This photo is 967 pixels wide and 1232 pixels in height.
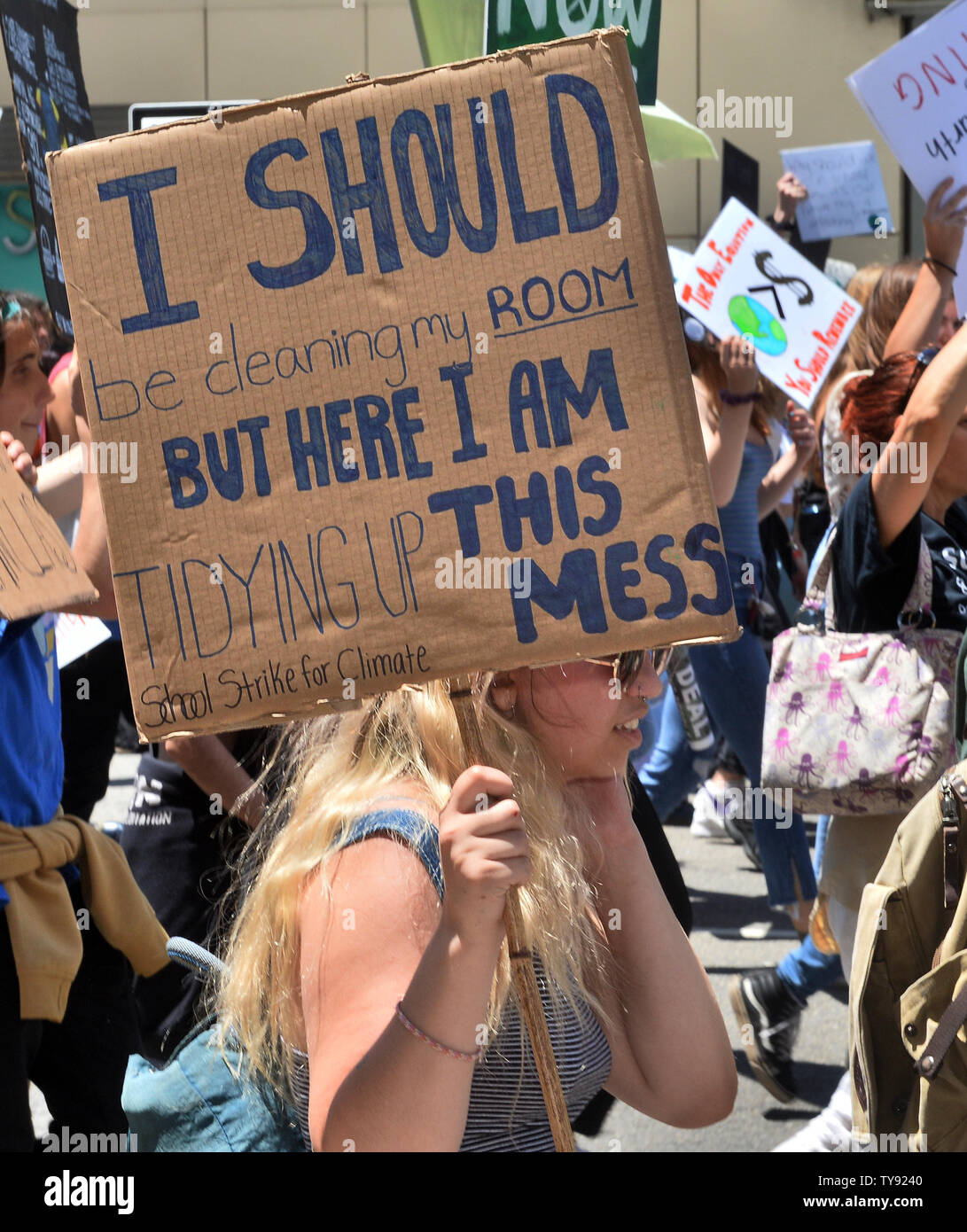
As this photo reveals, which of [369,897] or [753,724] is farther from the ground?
[369,897]

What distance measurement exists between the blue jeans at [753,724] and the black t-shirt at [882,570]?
159 cm

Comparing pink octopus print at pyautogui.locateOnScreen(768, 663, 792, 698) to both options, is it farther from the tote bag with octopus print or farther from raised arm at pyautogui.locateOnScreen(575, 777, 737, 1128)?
raised arm at pyautogui.locateOnScreen(575, 777, 737, 1128)

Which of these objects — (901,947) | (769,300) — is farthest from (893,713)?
(769,300)

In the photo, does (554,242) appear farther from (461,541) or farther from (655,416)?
(461,541)

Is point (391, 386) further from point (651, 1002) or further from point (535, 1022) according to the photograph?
point (651, 1002)

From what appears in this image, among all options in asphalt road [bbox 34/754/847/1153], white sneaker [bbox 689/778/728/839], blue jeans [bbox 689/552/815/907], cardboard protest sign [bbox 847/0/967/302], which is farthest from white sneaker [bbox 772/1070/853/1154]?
white sneaker [bbox 689/778/728/839]

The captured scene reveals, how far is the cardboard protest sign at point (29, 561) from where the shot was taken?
203 cm

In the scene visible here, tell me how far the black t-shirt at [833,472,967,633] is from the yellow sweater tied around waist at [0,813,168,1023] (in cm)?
164

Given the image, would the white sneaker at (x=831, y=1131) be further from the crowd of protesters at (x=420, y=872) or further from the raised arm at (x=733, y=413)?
the raised arm at (x=733, y=413)

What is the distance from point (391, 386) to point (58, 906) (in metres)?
1.31

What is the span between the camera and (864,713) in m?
3.23

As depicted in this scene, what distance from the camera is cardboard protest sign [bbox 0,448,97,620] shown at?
6.64 ft
